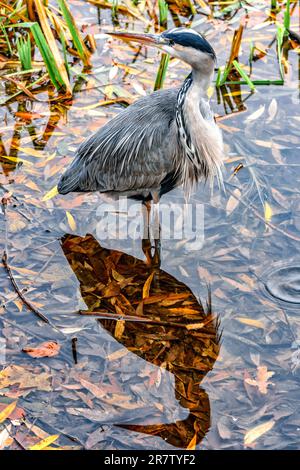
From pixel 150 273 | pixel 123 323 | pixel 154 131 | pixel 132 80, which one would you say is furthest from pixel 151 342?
pixel 132 80

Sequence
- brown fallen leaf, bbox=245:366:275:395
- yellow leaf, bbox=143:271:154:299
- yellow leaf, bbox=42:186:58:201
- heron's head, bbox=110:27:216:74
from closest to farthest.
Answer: brown fallen leaf, bbox=245:366:275:395 < heron's head, bbox=110:27:216:74 < yellow leaf, bbox=143:271:154:299 < yellow leaf, bbox=42:186:58:201

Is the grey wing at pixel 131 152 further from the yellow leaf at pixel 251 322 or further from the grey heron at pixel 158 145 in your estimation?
the yellow leaf at pixel 251 322

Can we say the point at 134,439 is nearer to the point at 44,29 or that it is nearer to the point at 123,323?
the point at 123,323

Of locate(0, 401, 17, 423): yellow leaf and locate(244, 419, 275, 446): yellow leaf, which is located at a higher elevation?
locate(0, 401, 17, 423): yellow leaf

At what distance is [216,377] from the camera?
13.7 ft

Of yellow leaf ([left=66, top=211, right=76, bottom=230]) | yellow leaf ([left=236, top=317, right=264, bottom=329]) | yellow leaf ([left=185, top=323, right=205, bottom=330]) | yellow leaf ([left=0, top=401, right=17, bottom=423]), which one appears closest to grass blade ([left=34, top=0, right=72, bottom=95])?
yellow leaf ([left=66, top=211, right=76, bottom=230])

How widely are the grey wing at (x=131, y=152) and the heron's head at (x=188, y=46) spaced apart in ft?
1.47

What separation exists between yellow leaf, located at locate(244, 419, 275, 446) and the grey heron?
184 cm

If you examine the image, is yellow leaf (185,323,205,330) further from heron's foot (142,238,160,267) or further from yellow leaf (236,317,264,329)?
heron's foot (142,238,160,267)

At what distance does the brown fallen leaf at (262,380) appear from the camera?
4066 mm

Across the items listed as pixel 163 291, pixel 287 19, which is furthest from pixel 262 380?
pixel 287 19

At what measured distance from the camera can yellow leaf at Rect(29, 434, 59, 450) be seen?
376cm

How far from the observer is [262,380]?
411 centimetres

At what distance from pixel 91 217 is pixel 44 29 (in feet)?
6.27
